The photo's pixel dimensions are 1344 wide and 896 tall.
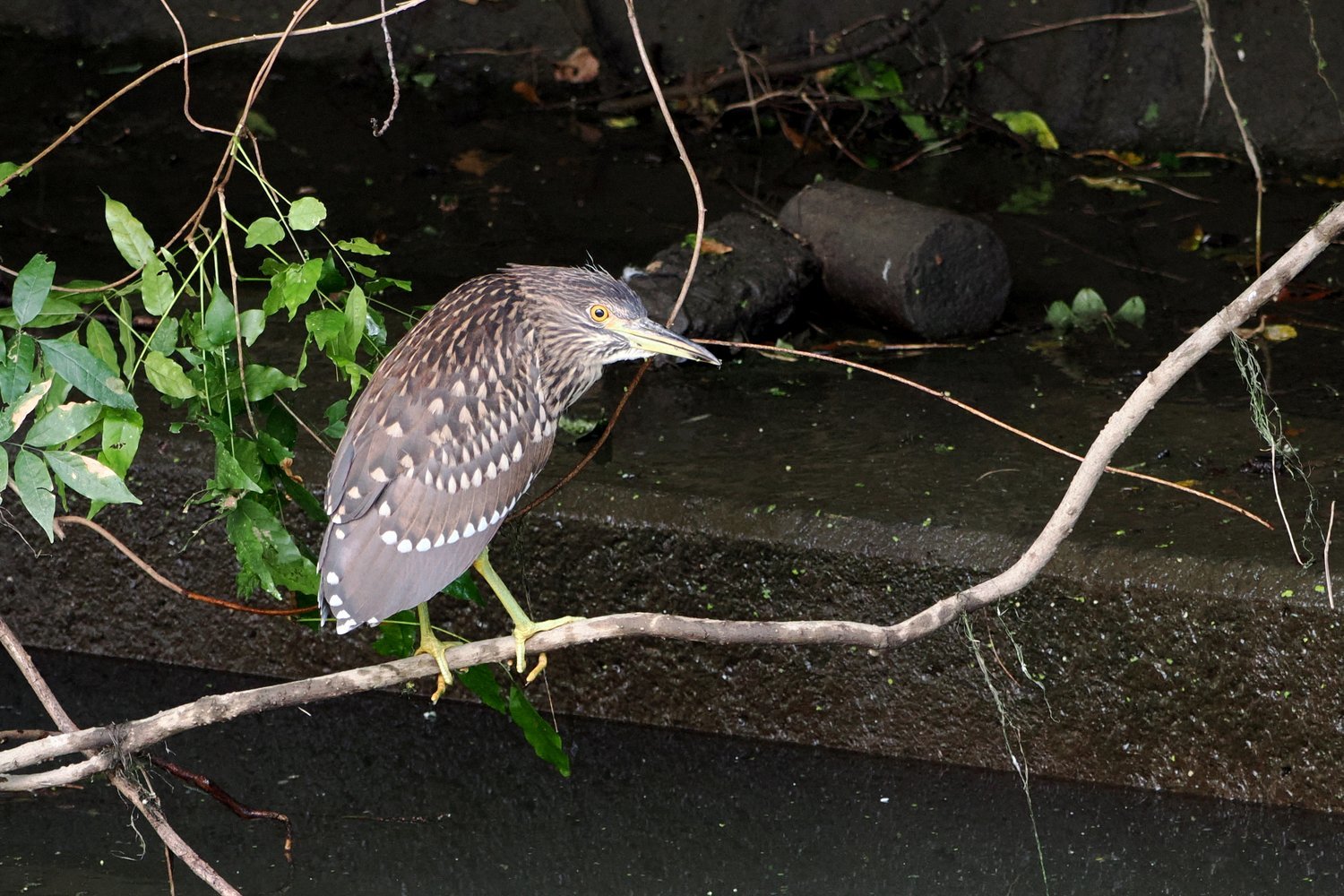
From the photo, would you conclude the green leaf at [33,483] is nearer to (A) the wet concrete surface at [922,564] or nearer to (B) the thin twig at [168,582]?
(B) the thin twig at [168,582]

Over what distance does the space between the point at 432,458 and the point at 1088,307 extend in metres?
2.99

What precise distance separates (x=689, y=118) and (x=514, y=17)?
1.15 m

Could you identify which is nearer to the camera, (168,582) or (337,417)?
(168,582)

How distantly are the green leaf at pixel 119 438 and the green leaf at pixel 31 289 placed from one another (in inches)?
8.4

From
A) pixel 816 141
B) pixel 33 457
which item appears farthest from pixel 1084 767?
pixel 816 141

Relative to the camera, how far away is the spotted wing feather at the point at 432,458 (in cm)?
265

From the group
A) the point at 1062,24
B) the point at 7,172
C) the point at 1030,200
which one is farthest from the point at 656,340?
the point at 1062,24

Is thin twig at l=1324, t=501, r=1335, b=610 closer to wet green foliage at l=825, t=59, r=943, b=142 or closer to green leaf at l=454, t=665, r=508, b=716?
green leaf at l=454, t=665, r=508, b=716

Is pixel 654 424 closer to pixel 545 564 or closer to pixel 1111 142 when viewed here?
pixel 545 564

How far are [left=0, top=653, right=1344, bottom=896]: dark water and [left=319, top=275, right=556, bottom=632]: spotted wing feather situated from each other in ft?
4.03

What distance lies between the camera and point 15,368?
225 cm

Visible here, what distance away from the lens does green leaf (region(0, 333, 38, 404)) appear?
2.25 m

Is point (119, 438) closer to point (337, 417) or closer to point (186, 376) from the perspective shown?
point (186, 376)

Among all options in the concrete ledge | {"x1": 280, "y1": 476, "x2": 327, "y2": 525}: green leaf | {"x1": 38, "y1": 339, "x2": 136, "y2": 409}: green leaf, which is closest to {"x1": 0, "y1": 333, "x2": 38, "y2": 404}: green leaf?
{"x1": 38, "y1": 339, "x2": 136, "y2": 409}: green leaf
